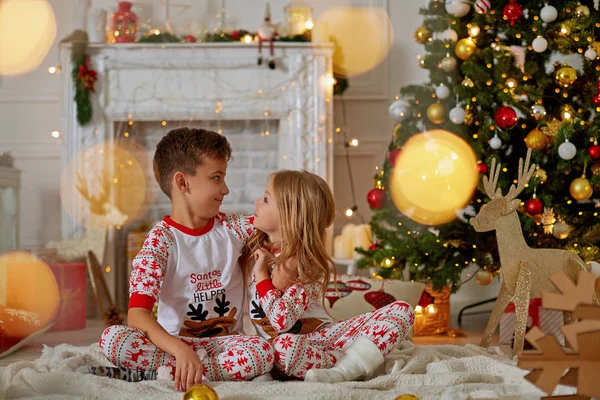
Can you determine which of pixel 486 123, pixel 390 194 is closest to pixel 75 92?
pixel 390 194

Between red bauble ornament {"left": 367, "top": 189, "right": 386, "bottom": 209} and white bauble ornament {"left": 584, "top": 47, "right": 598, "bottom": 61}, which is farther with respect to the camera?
red bauble ornament {"left": 367, "top": 189, "right": 386, "bottom": 209}

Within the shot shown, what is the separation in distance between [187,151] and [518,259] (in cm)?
114

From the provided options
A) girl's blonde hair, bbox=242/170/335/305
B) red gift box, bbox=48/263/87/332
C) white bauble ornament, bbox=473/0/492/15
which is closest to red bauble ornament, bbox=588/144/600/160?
white bauble ornament, bbox=473/0/492/15

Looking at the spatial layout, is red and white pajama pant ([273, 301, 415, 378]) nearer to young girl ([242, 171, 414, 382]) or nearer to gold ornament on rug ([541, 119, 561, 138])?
young girl ([242, 171, 414, 382])

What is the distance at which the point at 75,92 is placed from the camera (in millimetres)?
4004

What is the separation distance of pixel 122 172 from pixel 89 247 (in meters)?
0.48

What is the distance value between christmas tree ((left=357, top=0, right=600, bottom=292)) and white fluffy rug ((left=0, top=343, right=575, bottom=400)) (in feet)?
3.87

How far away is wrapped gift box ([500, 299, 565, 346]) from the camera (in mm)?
2771

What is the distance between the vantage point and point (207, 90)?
4.03m

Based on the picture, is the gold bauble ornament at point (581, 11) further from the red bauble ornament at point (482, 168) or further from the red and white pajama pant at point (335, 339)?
the red and white pajama pant at point (335, 339)

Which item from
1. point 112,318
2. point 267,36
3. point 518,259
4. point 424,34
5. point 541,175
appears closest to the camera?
point 518,259

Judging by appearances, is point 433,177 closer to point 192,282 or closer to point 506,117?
point 506,117

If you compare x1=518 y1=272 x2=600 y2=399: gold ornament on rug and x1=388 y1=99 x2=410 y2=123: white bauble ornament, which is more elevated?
x1=388 y1=99 x2=410 y2=123: white bauble ornament

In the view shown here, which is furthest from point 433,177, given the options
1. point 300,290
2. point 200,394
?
point 200,394
